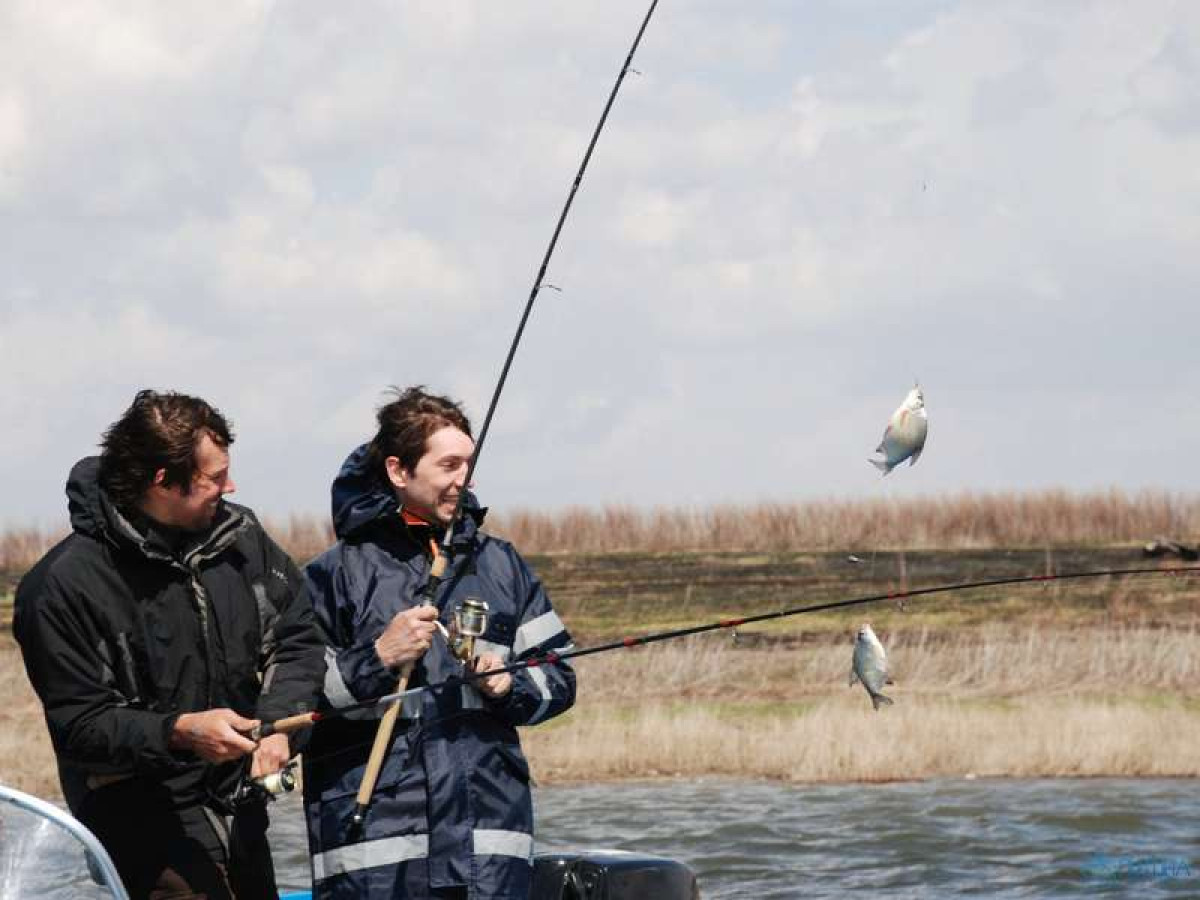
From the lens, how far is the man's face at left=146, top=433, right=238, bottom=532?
4.59 meters

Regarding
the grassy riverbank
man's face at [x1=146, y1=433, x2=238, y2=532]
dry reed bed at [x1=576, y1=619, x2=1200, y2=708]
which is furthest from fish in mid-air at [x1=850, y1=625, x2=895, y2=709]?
dry reed bed at [x1=576, y1=619, x2=1200, y2=708]

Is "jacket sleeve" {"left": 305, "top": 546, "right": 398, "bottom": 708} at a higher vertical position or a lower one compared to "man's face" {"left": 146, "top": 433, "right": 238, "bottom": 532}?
lower

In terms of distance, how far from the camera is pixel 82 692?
4.50 meters

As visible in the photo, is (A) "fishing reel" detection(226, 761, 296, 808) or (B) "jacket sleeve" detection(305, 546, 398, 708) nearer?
(A) "fishing reel" detection(226, 761, 296, 808)

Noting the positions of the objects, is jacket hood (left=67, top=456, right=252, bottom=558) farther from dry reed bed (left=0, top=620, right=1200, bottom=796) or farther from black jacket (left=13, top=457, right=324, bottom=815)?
dry reed bed (left=0, top=620, right=1200, bottom=796)

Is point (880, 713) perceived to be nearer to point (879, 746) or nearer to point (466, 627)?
point (879, 746)

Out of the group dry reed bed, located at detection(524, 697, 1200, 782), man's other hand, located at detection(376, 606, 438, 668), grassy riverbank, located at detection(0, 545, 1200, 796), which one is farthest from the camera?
grassy riverbank, located at detection(0, 545, 1200, 796)

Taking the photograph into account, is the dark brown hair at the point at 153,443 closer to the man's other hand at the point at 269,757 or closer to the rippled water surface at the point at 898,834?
the man's other hand at the point at 269,757

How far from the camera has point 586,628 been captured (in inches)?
966

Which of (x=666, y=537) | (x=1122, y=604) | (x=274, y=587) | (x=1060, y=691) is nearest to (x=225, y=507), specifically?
(x=274, y=587)

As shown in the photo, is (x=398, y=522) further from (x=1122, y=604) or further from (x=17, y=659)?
(x=1122, y=604)

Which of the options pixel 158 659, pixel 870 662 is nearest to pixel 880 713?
pixel 870 662

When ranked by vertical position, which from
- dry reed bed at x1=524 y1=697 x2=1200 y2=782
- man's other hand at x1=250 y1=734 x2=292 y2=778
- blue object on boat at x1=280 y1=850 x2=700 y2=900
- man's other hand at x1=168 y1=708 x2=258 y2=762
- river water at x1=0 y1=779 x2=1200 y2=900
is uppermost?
man's other hand at x1=168 y1=708 x2=258 y2=762

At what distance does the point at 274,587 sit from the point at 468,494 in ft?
1.71
